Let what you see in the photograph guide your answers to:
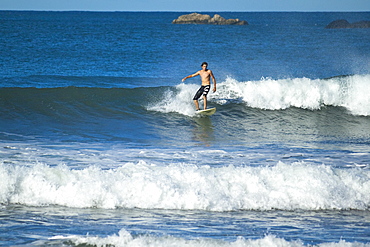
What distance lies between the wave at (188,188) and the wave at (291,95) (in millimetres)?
8368

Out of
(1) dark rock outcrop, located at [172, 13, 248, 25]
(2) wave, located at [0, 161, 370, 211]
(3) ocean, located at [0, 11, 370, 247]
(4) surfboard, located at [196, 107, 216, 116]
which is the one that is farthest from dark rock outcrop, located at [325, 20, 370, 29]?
(2) wave, located at [0, 161, 370, 211]

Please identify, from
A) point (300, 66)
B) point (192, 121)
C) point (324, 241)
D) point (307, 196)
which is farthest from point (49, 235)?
point (300, 66)

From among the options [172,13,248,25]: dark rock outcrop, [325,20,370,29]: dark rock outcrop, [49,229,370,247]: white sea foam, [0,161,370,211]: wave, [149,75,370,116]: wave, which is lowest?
[49,229,370,247]: white sea foam

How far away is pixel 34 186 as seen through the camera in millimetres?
6160

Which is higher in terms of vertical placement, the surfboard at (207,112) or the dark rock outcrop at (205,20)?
the dark rock outcrop at (205,20)

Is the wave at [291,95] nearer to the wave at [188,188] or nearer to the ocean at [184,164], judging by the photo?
the ocean at [184,164]

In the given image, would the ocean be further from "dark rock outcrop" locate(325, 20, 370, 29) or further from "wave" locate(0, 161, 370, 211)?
"dark rock outcrop" locate(325, 20, 370, 29)

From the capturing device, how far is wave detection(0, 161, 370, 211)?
19.5 feet

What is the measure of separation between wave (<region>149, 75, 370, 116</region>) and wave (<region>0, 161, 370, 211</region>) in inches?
329

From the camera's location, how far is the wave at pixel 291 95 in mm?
15477

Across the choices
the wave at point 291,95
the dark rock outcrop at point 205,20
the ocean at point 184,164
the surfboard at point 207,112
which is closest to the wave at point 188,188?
the ocean at point 184,164

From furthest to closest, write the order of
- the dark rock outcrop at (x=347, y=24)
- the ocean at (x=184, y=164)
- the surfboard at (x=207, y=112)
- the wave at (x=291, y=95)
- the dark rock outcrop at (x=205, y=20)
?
the dark rock outcrop at (x=205, y=20), the dark rock outcrop at (x=347, y=24), the wave at (x=291, y=95), the surfboard at (x=207, y=112), the ocean at (x=184, y=164)

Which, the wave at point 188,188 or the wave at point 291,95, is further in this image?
the wave at point 291,95

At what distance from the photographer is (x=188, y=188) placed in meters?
6.26
